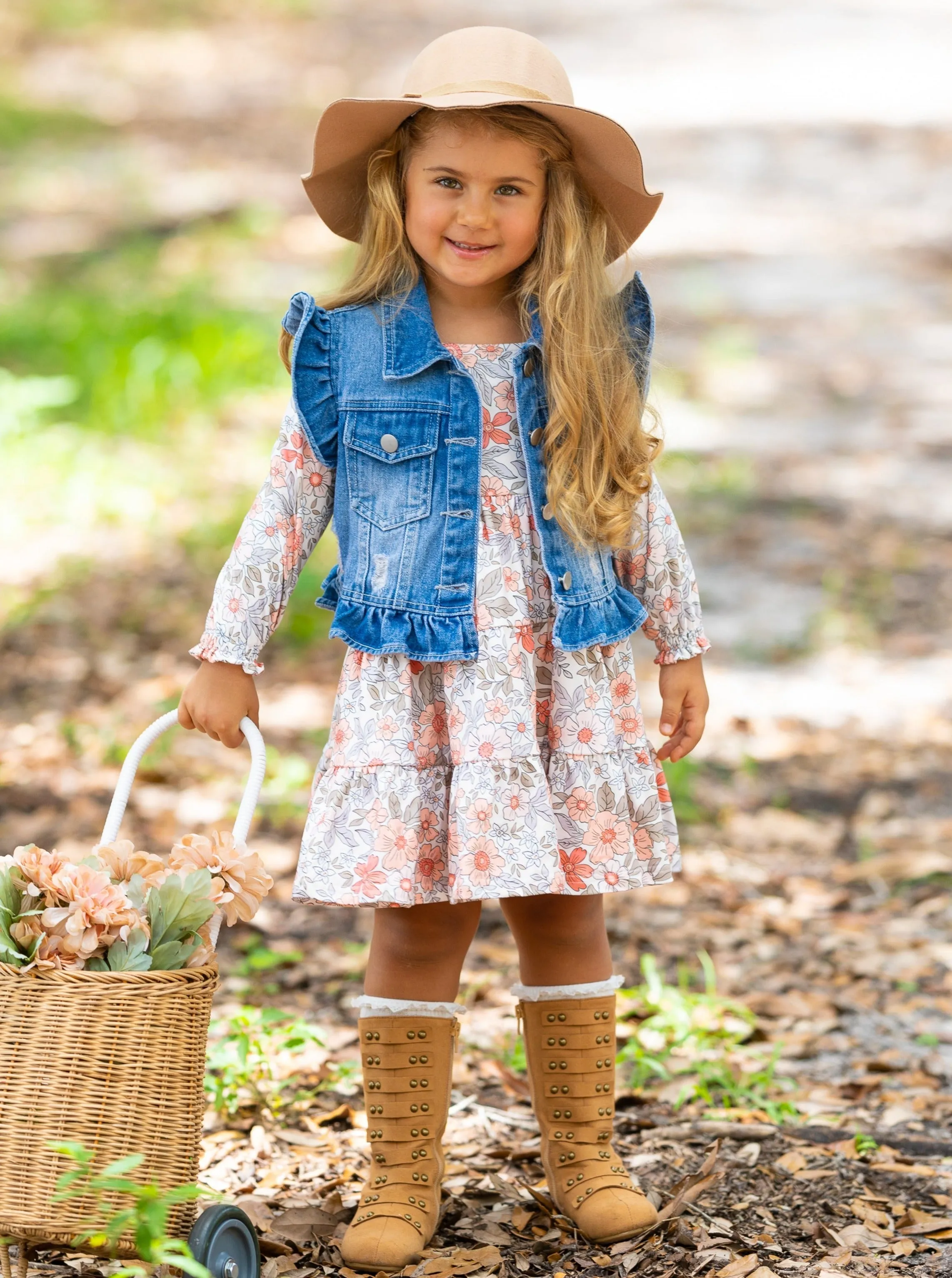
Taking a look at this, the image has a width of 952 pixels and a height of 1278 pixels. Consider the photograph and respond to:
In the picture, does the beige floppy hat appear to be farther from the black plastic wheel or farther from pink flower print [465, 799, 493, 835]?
the black plastic wheel

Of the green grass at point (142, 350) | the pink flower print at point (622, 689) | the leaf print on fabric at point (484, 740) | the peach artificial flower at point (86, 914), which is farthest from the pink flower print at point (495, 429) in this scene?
the green grass at point (142, 350)

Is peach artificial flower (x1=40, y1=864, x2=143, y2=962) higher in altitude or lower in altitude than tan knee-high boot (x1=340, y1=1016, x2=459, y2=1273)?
higher

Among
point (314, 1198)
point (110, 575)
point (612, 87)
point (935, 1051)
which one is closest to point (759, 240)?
point (612, 87)

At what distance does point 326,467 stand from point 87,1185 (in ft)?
3.88

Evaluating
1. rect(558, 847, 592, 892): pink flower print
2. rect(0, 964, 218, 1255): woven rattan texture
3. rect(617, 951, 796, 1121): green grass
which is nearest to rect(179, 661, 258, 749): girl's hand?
rect(0, 964, 218, 1255): woven rattan texture

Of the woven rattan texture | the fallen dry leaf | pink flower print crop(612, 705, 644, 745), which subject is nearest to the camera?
the woven rattan texture

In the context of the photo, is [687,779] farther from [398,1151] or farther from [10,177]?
[10,177]

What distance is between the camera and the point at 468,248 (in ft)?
8.23

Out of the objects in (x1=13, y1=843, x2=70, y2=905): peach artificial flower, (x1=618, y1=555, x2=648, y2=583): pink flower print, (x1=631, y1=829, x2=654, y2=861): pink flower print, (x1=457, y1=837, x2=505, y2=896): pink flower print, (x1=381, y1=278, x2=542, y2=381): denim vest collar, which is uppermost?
(x1=381, y1=278, x2=542, y2=381): denim vest collar

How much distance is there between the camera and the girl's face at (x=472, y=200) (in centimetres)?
247

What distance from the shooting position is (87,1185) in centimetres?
208

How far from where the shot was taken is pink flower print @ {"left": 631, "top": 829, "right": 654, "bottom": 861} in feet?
8.63

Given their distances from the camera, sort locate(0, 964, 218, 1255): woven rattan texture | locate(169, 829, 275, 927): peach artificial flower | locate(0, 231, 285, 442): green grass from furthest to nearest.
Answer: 1. locate(0, 231, 285, 442): green grass
2. locate(169, 829, 275, 927): peach artificial flower
3. locate(0, 964, 218, 1255): woven rattan texture

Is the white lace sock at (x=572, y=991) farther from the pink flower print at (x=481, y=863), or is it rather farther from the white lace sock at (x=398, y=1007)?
the pink flower print at (x=481, y=863)
